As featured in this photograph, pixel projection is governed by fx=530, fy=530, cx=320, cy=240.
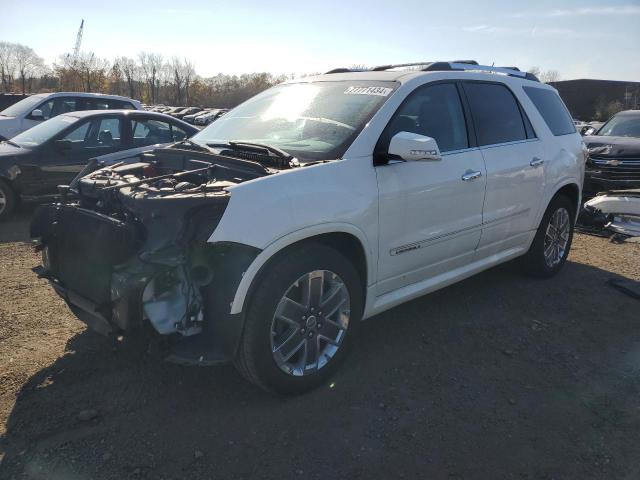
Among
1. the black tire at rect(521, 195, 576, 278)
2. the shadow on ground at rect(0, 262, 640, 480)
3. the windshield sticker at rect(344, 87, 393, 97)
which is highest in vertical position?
the windshield sticker at rect(344, 87, 393, 97)

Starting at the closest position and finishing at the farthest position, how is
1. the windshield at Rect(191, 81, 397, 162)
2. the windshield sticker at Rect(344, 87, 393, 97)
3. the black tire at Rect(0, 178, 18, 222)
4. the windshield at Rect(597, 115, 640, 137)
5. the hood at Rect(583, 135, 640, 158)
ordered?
1. the windshield at Rect(191, 81, 397, 162)
2. the windshield sticker at Rect(344, 87, 393, 97)
3. the black tire at Rect(0, 178, 18, 222)
4. the hood at Rect(583, 135, 640, 158)
5. the windshield at Rect(597, 115, 640, 137)

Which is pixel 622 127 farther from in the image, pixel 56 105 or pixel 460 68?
pixel 56 105

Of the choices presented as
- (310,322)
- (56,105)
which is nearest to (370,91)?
(310,322)

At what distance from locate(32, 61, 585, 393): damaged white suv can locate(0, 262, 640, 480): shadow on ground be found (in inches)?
13.4

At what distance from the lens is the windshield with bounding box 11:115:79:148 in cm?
785

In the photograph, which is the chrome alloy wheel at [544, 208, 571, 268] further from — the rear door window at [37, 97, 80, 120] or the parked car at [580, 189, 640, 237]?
the rear door window at [37, 97, 80, 120]

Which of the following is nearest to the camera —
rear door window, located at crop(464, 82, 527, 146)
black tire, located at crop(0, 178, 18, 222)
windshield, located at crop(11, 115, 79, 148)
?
rear door window, located at crop(464, 82, 527, 146)

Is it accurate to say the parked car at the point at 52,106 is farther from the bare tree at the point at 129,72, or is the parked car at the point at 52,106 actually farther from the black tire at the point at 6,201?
the bare tree at the point at 129,72

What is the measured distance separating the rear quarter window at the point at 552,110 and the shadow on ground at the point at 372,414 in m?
2.10

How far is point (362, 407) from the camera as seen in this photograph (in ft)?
10.3

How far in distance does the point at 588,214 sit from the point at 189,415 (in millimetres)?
7046

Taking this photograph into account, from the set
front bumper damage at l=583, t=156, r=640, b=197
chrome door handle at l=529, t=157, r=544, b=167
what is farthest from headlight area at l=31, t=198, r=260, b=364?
front bumper damage at l=583, t=156, r=640, b=197

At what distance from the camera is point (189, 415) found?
3014 millimetres

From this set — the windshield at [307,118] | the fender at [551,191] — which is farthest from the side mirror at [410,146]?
the fender at [551,191]
